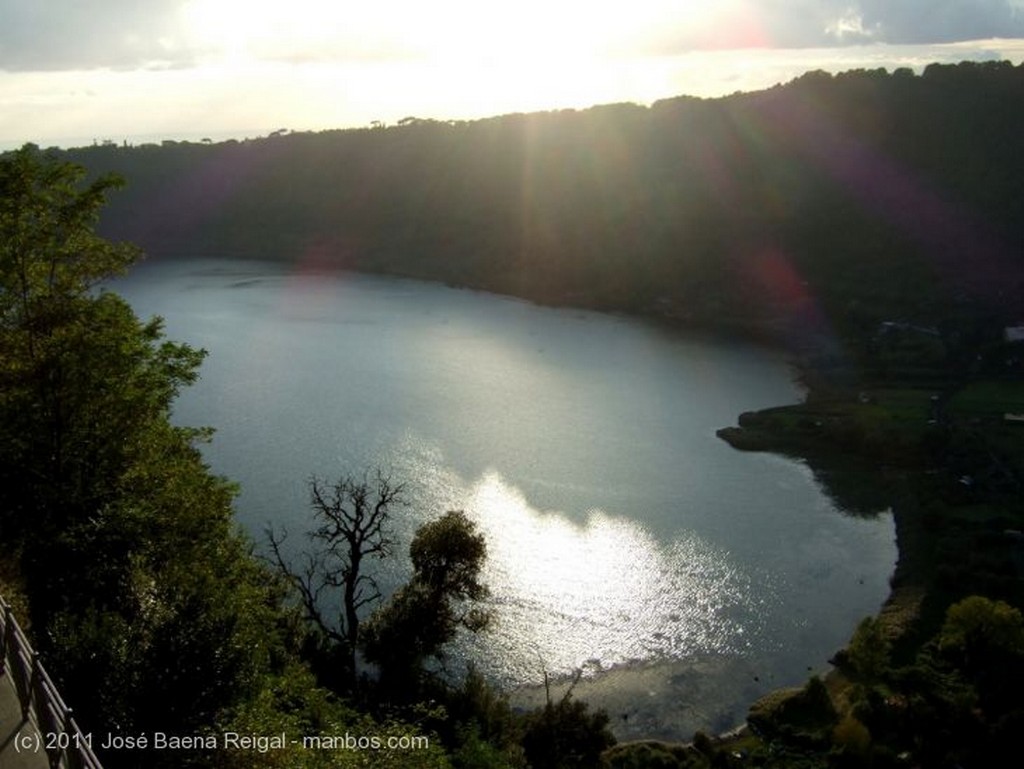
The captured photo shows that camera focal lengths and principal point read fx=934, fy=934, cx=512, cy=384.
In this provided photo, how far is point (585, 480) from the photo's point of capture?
4441 centimetres

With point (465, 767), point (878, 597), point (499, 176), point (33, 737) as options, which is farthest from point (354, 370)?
point (499, 176)

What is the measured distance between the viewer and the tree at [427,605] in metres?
21.6

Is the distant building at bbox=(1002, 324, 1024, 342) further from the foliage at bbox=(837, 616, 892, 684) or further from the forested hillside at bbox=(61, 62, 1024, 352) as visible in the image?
the foliage at bbox=(837, 616, 892, 684)

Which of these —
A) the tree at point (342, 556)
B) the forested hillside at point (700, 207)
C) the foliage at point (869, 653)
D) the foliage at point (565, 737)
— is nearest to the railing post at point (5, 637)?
the tree at point (342, 556)

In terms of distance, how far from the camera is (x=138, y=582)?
11609 mm

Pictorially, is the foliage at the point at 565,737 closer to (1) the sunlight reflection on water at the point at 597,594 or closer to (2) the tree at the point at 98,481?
(1) the sunlight reflection on water at the point at 597,594

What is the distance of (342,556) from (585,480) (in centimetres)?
1475

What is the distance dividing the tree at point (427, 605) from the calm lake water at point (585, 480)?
23.7ft

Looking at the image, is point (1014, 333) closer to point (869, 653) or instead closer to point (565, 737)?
point (869, 653)

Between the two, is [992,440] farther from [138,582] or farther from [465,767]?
[138,582]

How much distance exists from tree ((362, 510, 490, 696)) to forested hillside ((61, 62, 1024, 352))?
2455 inches

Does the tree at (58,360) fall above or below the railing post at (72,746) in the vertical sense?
above

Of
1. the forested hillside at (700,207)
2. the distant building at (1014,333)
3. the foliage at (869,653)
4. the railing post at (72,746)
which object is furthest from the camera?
the forested hillside at (700,207)

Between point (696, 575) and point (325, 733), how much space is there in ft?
87.0
